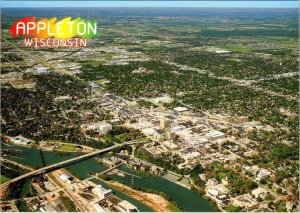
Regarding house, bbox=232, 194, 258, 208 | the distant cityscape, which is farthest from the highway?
house, bbox=232, 194, 258, 208

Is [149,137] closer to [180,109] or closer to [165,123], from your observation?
[165,123]

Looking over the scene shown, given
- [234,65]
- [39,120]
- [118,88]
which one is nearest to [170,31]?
[234,65]

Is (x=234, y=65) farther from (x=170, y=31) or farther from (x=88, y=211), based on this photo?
(x=170, y=31)

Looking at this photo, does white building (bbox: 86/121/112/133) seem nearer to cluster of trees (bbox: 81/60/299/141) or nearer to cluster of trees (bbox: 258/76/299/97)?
cluster of trees (bbox: 81/60/299/141)

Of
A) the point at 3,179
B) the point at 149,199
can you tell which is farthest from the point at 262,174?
the point at 3,179

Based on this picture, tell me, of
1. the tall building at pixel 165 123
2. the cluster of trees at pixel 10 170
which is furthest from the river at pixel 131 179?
the tall building at pixel 165 123
